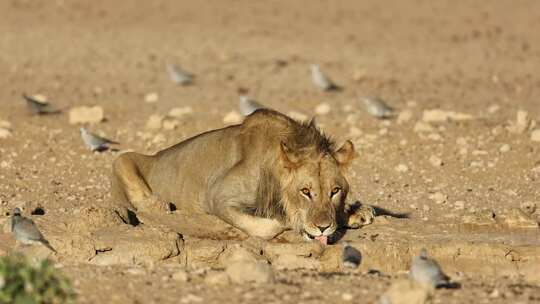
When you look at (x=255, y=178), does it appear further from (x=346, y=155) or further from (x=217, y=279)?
(x=217, y=279)

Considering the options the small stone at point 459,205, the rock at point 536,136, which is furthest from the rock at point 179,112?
the small stone at point 459,205

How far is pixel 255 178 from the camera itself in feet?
32.4

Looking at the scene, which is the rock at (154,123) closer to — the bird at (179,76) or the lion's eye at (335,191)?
the bird at (179,76)

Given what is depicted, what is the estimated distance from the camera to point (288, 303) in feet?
24.5

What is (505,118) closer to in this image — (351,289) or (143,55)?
(143,55)

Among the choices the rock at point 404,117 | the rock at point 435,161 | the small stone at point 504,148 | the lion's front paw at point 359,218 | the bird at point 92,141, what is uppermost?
the rock at point 404,117

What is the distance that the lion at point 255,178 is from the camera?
938 cm

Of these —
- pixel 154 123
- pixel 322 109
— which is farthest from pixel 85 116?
pixel 322 109

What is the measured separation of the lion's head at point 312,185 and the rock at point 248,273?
48.7 inches

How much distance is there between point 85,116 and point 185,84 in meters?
3.28

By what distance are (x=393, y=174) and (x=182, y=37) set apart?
10848mm

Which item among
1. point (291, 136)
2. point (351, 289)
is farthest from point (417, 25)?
point (351, 289)

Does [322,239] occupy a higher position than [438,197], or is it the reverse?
[438,197]

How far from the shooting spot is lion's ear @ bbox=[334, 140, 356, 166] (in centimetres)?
960
